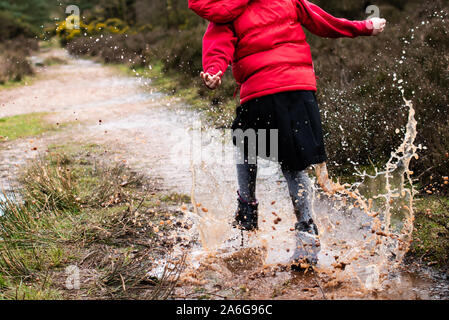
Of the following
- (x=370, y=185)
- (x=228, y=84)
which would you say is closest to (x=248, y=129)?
(x=370, y=185)

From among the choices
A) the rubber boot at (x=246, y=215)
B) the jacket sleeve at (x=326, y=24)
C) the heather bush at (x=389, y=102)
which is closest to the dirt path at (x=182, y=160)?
the rubber boot at (x=246, y=215)

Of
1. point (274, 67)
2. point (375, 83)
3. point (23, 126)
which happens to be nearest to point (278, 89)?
point (274, 67)

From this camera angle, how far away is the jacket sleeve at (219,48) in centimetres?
240

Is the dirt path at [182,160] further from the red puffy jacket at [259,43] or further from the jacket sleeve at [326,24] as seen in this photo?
the jacket sleeve at [326,24]

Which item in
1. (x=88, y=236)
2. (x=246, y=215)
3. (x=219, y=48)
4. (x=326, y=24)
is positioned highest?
(x=326, y=24)

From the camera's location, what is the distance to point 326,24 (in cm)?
258

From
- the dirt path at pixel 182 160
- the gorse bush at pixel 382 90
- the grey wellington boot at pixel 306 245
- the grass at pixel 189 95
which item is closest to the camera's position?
the dirt path at pixel 182 160

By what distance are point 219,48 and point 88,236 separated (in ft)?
4.62

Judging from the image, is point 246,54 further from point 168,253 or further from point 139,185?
point 139,185

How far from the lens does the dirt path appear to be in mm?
2377

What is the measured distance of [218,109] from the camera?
21.8ft

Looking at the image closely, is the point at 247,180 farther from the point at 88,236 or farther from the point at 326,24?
the point at 88,236

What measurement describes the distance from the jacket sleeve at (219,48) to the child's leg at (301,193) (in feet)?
2.09

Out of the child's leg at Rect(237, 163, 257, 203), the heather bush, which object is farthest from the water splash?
the heather bush
